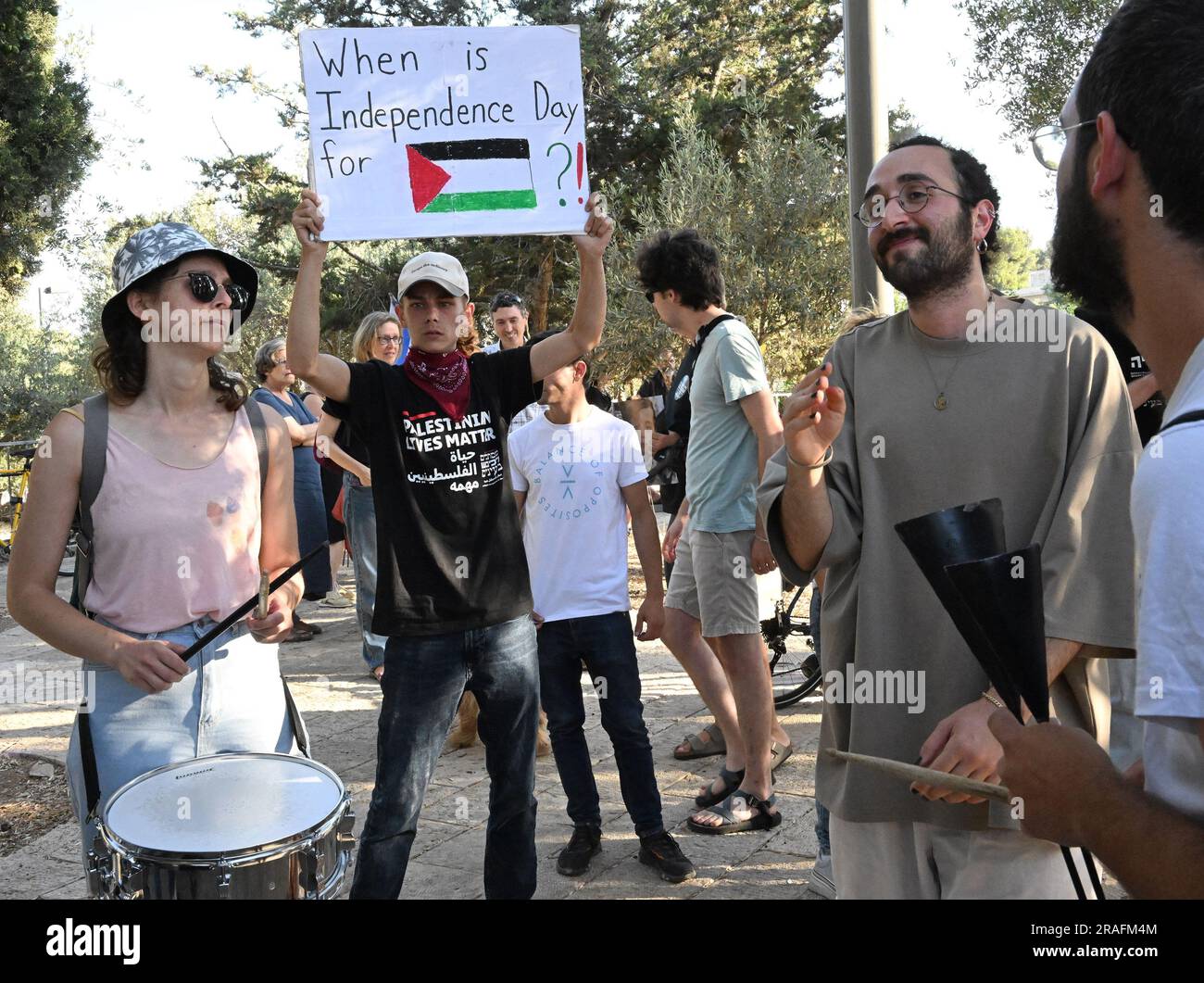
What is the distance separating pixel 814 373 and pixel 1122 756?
4.59 feet

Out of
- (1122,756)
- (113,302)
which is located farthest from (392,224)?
(1122,756)

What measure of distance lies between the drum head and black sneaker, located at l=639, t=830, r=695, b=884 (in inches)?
78.0

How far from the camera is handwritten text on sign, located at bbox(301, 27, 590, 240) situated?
3.22m

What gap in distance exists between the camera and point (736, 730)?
482 cm

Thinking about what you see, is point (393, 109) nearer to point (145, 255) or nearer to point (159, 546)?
point (145, 255)

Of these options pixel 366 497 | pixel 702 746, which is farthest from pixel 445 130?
pixel 366 497

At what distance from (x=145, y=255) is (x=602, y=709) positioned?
8.08 ft

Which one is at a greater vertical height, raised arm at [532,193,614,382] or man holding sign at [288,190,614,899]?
raised arm at [532,193,614,382]

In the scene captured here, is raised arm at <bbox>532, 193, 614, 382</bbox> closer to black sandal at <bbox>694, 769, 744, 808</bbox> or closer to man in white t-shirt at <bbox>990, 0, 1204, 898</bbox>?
man in white t-shirt at <bbox>990, 0, 1204, 898</bbox>

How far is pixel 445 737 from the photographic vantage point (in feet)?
11.1

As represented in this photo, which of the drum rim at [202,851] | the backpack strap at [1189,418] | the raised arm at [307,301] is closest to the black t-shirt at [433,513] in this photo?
the raised arm at [307,301]

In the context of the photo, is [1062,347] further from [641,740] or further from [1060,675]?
[641,740]

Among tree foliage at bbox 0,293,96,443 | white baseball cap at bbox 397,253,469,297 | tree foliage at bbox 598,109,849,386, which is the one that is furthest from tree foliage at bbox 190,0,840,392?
white baseball cap at bbox 397,253,469,297

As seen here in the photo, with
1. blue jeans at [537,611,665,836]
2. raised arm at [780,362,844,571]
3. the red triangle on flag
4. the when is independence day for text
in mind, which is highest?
the when is independence day for text
